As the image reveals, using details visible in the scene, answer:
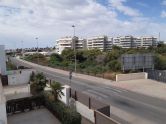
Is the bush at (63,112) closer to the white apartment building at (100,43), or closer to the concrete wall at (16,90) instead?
the concrete wall at (16,90)

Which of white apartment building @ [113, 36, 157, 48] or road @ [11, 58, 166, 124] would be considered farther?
white apartment building @ [113, 36, 157, 48]

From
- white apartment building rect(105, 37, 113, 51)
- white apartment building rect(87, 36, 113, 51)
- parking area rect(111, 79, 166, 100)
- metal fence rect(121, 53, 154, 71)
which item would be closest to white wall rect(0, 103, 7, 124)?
parking area rect(111, 79, 166, 100)

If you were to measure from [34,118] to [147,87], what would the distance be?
18396 mm

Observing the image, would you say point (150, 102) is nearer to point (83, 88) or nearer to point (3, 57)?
point (83, 88)

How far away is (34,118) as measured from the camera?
17.9 m

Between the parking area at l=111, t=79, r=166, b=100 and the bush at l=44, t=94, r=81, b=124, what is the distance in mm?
12928

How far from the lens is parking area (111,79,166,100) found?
27425mm

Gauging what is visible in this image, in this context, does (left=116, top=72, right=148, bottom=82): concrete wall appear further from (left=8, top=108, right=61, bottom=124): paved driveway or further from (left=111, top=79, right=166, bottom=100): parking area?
(left=8, top=108, right=61, bottom=124): paved driveway

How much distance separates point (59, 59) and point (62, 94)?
55656 millimetres

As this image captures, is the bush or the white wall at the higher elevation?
the white wall

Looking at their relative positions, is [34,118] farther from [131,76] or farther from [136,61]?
[136,61]

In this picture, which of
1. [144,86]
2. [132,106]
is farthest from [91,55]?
[132,106]

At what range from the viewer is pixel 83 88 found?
31.4 meters

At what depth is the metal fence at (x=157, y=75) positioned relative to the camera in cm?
3521
